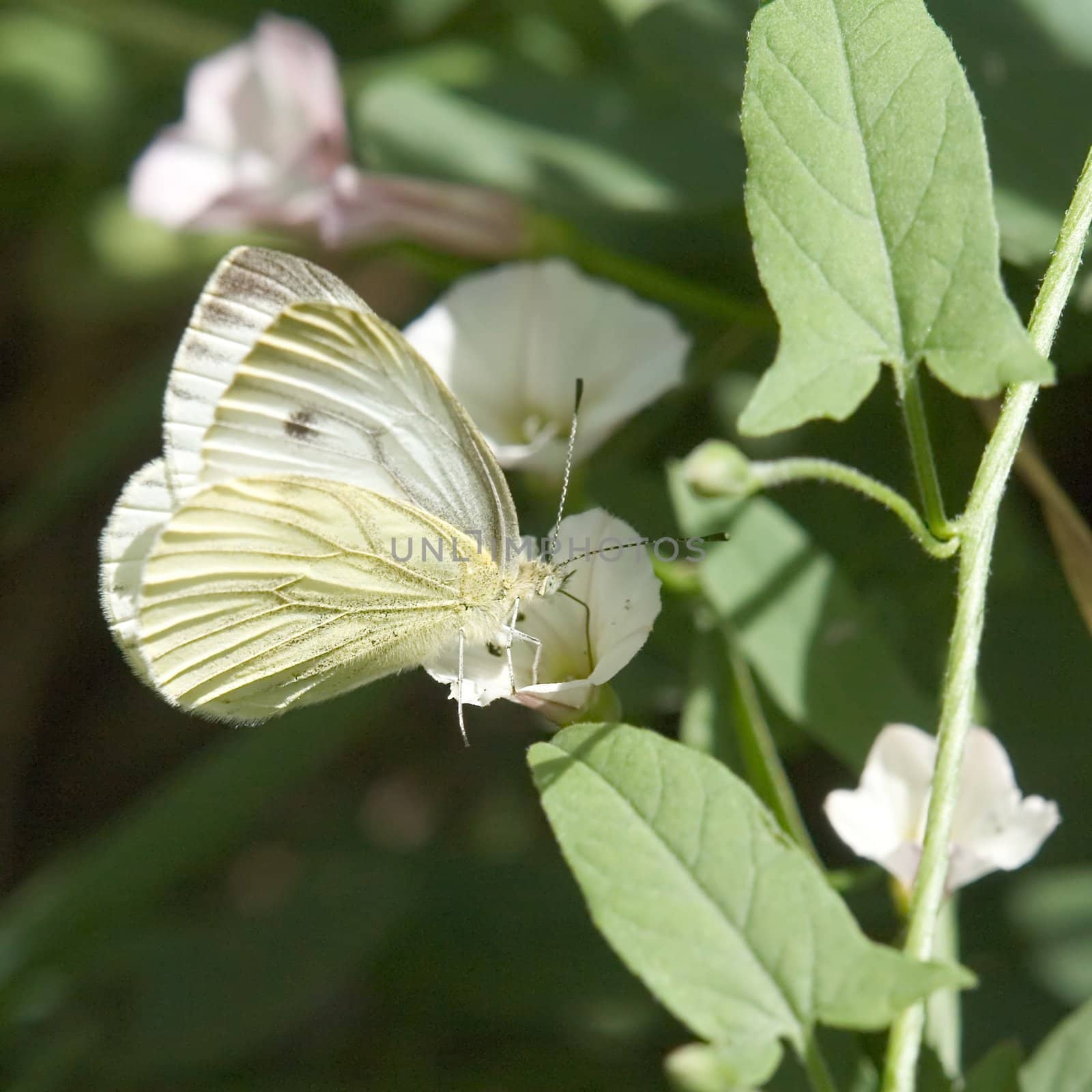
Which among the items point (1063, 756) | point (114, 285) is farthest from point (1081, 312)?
point (114, 285)

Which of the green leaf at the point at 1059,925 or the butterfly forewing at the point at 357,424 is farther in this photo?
the green leaf at the point at 1059,925

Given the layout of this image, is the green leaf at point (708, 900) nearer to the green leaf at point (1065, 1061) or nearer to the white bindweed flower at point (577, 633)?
the white bindweed flower at point (577, 633)

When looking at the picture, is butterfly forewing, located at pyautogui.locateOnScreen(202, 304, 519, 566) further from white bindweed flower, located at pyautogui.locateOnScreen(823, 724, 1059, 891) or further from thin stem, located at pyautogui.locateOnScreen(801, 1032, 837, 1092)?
thin stem, located at pyautogui.locateOnScreen(801, 1032, 837, 1092)

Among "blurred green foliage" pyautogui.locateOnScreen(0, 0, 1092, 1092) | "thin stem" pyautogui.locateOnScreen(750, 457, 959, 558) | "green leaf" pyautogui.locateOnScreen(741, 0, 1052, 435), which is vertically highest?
"green leaf" pyautogui.locateOnScreen(741, 0, 1052, 435)

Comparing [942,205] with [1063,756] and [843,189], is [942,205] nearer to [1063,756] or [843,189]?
[843,189]

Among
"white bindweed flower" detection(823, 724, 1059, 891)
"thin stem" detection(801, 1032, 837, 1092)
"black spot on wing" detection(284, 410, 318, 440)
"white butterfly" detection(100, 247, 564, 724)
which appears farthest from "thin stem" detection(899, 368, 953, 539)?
"black spot on wing" detection(284, 410, 318, 440)

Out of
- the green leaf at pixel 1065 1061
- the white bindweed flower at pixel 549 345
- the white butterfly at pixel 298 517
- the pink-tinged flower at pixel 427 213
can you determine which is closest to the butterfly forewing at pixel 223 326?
the white butterfly at pixel 298 517
